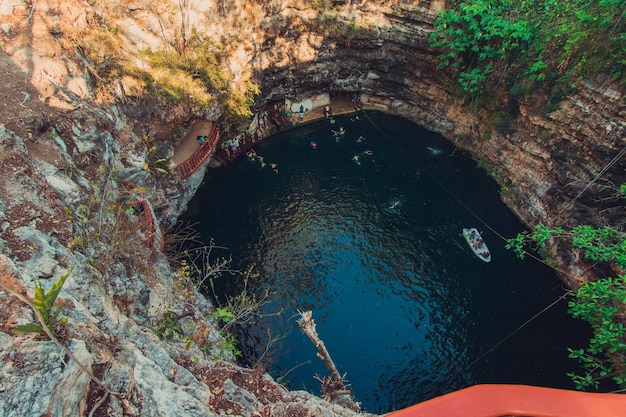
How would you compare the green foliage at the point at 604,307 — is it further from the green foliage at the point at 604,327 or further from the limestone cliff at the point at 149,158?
the limestone cliff at the point at 149,158

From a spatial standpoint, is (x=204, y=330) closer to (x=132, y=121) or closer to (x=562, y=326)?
(x=132, y=121)

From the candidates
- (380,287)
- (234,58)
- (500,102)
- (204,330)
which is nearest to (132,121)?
(234,58)

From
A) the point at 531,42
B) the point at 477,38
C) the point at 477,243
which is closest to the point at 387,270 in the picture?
the point at 477,243

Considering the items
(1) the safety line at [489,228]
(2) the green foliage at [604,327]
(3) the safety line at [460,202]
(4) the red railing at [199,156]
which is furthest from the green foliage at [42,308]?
(3) the safety line at [460,202]

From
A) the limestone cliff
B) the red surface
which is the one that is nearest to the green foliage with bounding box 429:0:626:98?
the limestone cliff

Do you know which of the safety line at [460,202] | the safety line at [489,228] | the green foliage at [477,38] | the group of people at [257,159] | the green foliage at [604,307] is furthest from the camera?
the group of people at [257,159]

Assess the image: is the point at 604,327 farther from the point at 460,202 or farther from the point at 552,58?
the point at 552,58

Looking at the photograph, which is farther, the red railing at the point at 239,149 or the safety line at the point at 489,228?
the red railing at the point at 239,149
